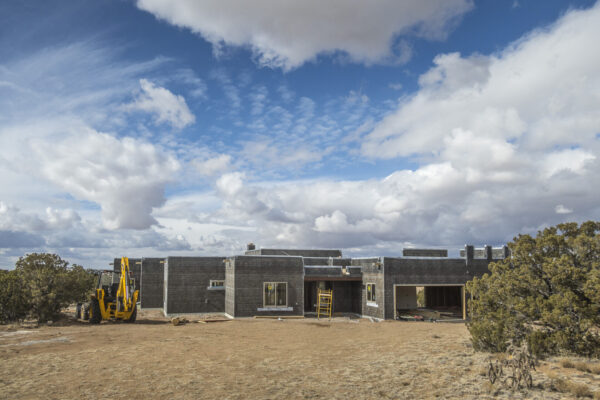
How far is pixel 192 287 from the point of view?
31141 millimetres

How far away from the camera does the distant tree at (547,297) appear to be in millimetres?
13211

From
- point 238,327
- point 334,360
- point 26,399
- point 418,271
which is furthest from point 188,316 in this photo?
point 26,399

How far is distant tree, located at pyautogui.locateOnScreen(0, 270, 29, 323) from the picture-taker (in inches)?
981

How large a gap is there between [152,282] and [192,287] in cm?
620

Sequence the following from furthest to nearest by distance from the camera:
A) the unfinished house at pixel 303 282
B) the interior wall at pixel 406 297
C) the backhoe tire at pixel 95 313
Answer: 1. the interior wall at pixel 406 297
2. the unfinished house at pixel 303 282
3. the backhoe tire at pixel 95 313

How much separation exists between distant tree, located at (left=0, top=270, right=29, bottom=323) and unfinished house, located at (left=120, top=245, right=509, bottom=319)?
879cm

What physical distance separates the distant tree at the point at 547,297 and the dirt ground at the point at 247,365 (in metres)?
0.90

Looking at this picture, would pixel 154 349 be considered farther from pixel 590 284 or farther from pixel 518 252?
pixel 590 284

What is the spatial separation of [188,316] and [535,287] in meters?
Result: 22.7

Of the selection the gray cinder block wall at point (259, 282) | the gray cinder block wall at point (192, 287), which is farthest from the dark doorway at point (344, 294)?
the gray cinder block wall at point (192, 287)

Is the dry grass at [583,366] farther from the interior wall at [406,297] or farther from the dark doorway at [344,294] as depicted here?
the dark doorway at [344,294]

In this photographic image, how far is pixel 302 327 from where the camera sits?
76.3ft

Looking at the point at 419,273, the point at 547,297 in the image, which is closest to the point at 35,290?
the point at 419,273

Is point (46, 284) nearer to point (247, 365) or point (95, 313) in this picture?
point (95, 313)
